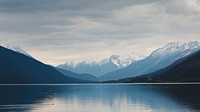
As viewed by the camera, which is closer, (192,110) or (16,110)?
(192,110)

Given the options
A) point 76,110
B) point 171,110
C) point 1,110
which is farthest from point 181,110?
point 1,110

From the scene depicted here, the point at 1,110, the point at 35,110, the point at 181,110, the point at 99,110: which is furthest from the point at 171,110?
the point at 1,110

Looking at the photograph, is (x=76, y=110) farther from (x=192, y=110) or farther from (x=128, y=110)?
(x=192, y=110)

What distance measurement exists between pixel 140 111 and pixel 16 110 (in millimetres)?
34943

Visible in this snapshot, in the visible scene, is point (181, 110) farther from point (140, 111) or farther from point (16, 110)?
point (16, 110)

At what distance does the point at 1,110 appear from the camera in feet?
376

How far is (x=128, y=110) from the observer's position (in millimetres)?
113062

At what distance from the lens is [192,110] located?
103 m

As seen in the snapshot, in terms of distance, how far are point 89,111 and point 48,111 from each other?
39.3 feet

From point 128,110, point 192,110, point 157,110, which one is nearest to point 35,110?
point 128,110

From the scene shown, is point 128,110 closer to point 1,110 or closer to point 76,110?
point 76,110

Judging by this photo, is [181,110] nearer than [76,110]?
Yes

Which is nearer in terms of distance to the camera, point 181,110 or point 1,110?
point 181,110

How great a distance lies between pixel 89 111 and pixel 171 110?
874 inches
